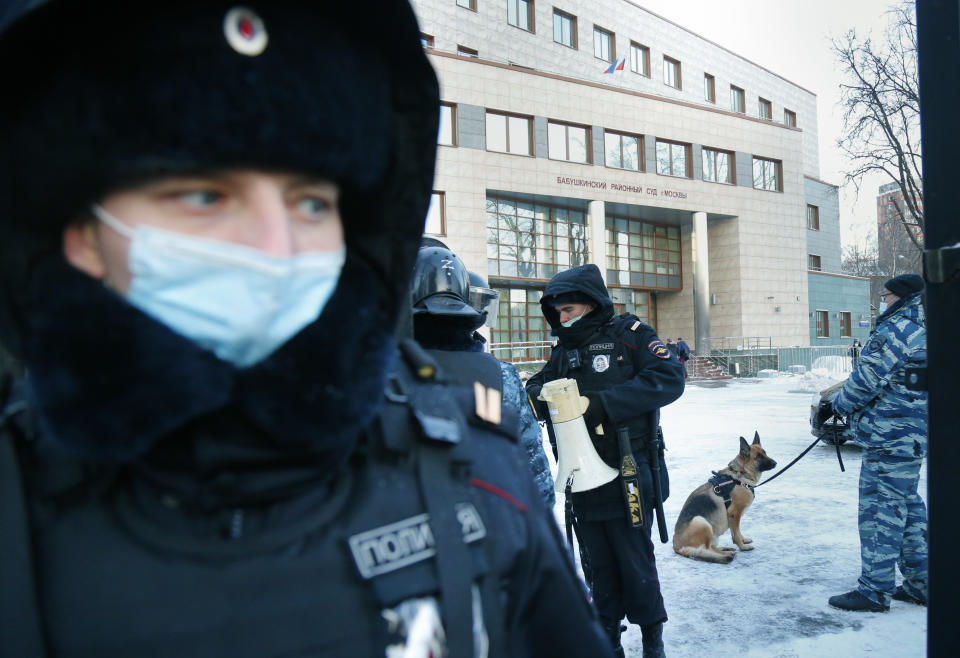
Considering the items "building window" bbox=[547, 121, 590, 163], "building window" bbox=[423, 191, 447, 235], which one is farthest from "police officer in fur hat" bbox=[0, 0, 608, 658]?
"building window" bbox=[547, 121, 590, 163]

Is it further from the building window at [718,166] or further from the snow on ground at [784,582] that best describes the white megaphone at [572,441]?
the building window at [718,166]

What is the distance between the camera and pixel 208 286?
0.95m

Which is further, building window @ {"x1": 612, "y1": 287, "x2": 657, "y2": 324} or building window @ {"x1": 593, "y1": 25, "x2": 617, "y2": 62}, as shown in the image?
building window @ {"x1": 593, "y1": 25, "x2": 617, "y2": 62}

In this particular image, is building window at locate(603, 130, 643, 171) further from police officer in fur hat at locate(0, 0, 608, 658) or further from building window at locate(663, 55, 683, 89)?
police officer in fur hat at locate(0, 0, 608, 658)

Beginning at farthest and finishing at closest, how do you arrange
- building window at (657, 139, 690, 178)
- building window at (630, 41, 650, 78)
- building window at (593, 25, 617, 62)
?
1. building window at (630, 41, 650, 78)
2. building window at (593, 25, 617, 62)
3. building window at (657, 139, 690, 178)

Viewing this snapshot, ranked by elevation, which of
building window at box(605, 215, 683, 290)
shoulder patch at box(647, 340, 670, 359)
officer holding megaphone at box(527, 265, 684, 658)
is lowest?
officer holding megaphone at box(527, 265, 684, 658)

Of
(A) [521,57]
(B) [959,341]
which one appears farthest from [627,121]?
(B) [959,341]

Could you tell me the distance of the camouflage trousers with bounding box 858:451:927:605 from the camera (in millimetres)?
4012

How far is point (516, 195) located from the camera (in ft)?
79.8

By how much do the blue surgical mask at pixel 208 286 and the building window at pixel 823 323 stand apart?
38249 mm

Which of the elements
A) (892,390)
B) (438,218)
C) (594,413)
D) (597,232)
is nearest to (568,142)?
(597,232)

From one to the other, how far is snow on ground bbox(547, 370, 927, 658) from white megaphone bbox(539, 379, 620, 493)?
1.09 m

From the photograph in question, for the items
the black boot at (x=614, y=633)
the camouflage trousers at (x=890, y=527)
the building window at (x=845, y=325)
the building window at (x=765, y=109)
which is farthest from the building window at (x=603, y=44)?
the black boot at (x=614, y=633)

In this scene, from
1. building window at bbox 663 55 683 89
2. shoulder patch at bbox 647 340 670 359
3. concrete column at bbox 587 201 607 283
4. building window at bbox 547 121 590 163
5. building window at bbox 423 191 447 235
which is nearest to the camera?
shoulder patch at bbox 647 340 670 359
